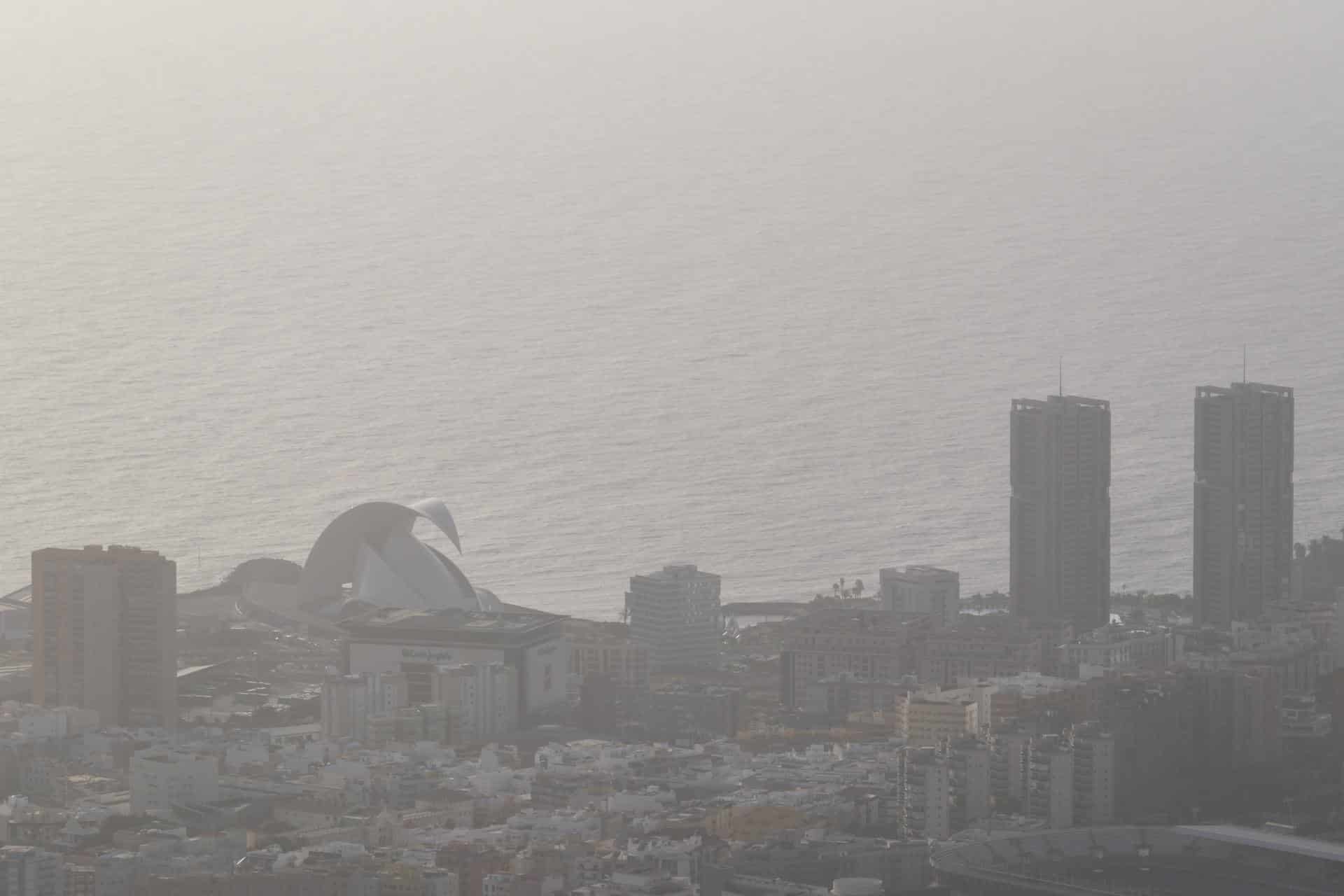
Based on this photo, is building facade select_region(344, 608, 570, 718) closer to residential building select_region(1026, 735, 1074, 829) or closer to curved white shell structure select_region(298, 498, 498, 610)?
curved white shell structure select_region(298, 498, 498, 610)

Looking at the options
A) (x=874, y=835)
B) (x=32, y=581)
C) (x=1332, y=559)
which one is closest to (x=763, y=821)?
(x=874, y=835)

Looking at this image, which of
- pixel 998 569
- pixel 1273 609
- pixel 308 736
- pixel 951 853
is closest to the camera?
pixel 951 853

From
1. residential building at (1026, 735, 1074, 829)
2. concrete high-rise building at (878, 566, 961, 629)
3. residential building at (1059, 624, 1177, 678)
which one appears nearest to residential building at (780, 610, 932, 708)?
concrete high-rise building at (878, 566, 961, 629)

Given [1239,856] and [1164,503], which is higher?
[1164,503]

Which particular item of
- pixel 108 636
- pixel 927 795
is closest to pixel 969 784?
pixel 927 795

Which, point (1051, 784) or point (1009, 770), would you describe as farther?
point (1009, 770)

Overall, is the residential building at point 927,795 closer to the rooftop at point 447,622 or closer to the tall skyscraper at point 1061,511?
the rooftop at point 447,622

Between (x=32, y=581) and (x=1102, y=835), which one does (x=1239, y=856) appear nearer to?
(x=1102, y=835)

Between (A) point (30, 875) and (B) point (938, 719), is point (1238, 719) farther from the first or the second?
(A) point (30, 875)
